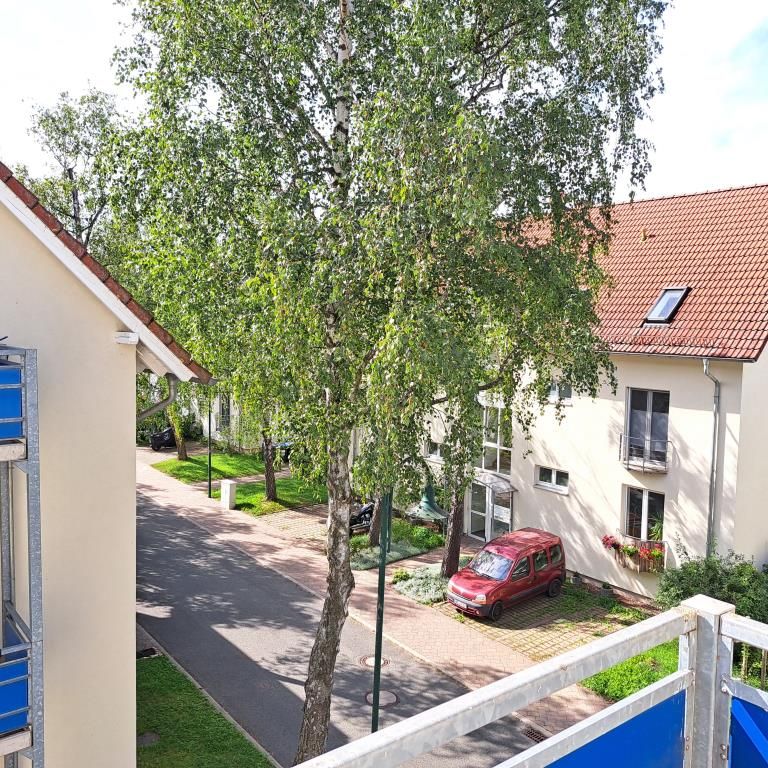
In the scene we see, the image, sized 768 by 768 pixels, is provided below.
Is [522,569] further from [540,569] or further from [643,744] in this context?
[643,744]

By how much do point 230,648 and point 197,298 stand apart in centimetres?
957

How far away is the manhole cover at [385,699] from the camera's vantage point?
1382 cm

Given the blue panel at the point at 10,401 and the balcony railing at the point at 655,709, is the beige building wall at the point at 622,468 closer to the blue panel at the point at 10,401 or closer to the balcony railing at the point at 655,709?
the blue panel at the point at 10,401

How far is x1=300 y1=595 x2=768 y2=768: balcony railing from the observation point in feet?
5.58

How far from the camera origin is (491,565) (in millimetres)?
18328

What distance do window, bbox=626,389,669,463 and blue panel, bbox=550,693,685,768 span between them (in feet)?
54.5

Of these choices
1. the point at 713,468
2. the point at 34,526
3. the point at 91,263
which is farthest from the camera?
the point at 713,468

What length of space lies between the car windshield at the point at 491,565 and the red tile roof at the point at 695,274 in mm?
5909

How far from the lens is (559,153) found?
9672mm

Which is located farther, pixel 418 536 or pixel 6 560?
pixel 418 536

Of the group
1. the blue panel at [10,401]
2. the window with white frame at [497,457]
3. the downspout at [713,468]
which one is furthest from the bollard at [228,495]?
the blue panel at [10,401]

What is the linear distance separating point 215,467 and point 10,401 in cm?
2815

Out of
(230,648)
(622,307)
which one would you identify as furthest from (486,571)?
(622,307)

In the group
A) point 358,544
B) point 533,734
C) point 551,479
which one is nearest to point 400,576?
point 358,544
